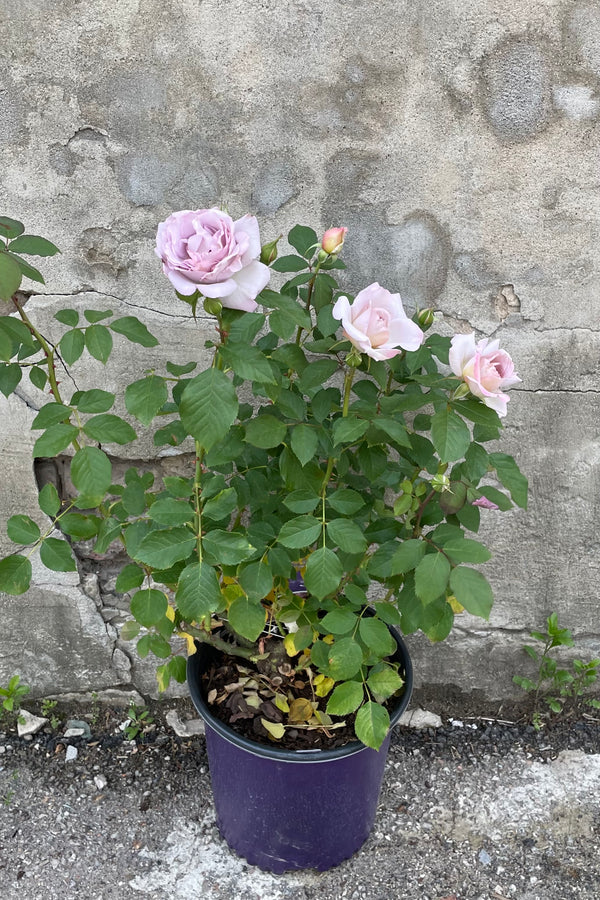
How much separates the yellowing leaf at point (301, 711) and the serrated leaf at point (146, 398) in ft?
2.77

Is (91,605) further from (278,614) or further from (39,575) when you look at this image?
(278,614)

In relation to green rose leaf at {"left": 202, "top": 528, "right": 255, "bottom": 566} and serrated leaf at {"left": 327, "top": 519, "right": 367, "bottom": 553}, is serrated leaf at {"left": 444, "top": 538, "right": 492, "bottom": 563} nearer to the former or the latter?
serrated leaf at {"left": 327, "top": 519, "right": 367, "bottom": 553}

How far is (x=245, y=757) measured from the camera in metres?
1.66

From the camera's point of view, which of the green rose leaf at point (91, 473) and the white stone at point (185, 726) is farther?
the white stone at point (185, 726)

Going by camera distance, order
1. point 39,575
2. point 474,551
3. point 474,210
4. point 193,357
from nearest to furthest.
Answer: point 474,551 < point 474,210 < point 193,357 < point 39,575

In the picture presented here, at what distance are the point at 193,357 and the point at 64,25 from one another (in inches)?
29.3

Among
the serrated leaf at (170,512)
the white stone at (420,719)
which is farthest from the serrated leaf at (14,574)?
the white stone at (420,719)

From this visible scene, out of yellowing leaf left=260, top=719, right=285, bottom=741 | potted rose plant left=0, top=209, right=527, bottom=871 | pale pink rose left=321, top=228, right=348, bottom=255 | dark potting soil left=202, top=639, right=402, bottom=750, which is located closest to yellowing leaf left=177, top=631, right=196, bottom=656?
potted rose plant left=0, top=209, right=527, bottom=871

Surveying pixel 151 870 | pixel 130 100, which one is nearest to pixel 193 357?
pixel 130 100

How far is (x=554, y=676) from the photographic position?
2.12 m

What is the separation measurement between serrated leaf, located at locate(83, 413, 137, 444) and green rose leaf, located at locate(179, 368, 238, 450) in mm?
211

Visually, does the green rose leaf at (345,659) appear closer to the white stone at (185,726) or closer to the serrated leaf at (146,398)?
the serrated leaf at (146,398)

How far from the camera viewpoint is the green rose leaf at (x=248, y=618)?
137cm

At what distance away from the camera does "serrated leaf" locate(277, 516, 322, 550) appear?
1.26m
